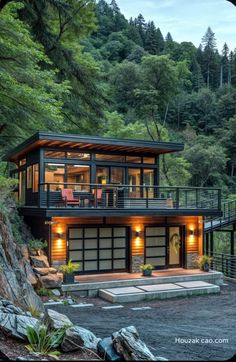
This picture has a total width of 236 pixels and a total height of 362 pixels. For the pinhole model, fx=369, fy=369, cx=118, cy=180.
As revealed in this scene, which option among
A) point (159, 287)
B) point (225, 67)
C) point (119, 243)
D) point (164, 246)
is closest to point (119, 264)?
point (119, 243)

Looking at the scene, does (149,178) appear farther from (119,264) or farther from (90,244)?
(90,244)

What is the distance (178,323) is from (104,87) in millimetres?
16992

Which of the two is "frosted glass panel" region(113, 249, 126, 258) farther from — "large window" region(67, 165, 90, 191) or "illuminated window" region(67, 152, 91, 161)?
"illuminated window" region(67, 152, 91, 161)

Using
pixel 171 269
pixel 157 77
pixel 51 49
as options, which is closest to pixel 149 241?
pixel 171 269

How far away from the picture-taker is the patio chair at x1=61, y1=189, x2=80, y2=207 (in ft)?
45.6

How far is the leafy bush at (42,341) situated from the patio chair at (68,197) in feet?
30.8

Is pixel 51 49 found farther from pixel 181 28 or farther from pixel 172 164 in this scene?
pixel 181 28

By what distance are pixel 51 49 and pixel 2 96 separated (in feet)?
25.1

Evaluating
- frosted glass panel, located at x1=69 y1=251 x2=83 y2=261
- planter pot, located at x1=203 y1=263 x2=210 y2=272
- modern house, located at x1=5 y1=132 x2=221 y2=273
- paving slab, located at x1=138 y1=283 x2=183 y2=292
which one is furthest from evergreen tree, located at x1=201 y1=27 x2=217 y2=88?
paving slab, located at x1=138 y1=283 x2=183 y2=292

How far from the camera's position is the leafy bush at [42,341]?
4.05m

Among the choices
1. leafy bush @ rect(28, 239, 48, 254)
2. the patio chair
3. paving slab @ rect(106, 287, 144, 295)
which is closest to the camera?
paving slab @ rect(106, 287, 144, 295)

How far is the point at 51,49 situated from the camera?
19.6m

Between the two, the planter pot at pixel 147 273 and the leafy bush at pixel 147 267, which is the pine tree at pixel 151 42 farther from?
the planter pot at pixel 147 273

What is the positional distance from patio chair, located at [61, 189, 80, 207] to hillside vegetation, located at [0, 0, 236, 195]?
119 inches
